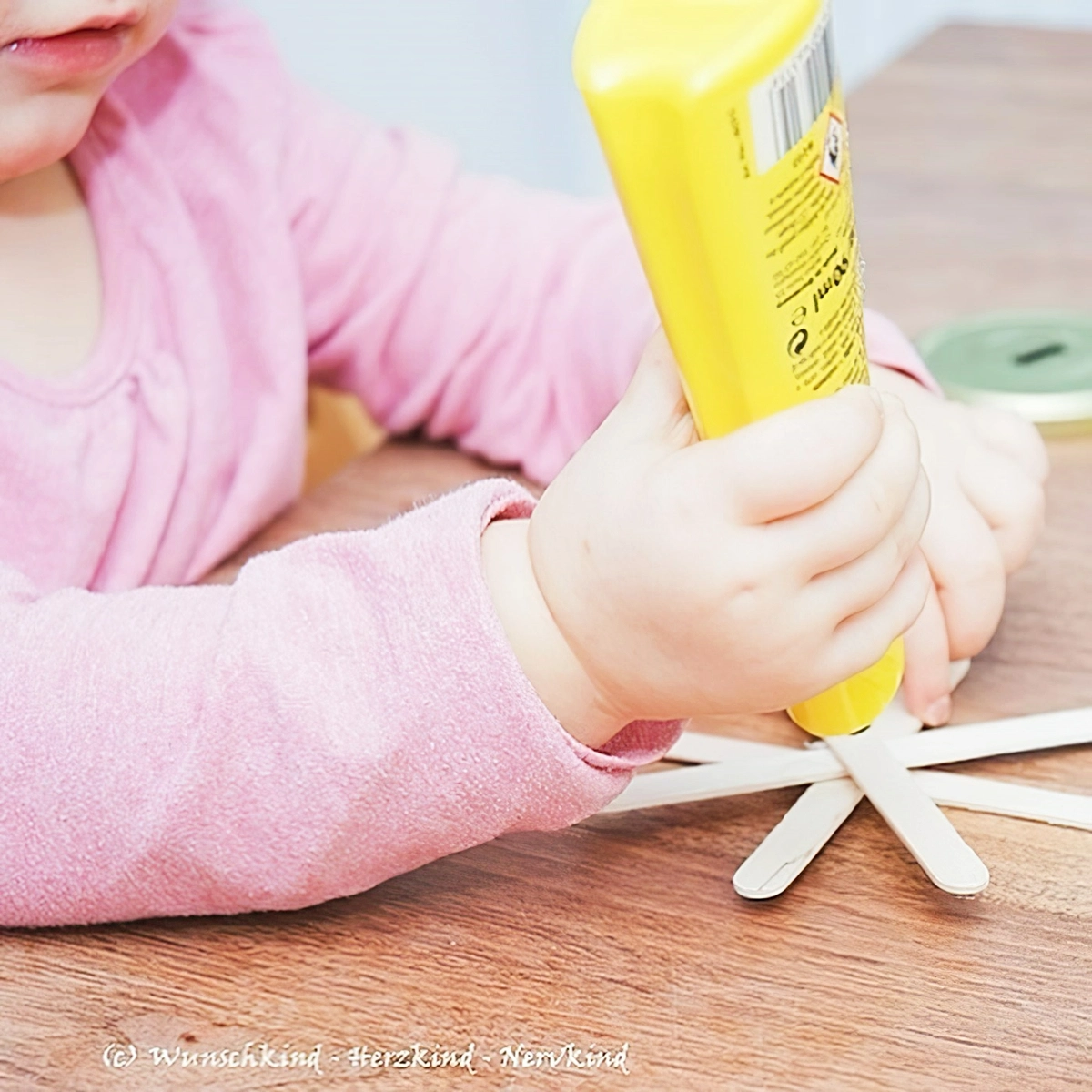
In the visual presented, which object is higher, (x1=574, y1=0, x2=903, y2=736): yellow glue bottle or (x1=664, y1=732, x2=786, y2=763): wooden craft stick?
(x1=574, y1=0, x2=903, y2=736): yellow glue bottle

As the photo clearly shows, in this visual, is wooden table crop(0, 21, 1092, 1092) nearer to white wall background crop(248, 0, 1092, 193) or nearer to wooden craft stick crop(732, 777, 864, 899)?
wooden craft stick crop(732, 777, 864, 899)

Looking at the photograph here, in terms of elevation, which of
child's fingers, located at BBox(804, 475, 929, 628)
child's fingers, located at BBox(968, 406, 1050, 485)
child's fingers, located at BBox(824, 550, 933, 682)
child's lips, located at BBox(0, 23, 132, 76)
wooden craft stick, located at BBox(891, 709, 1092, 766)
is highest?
child's lips, located at BBox(0, 23, 132, 76)

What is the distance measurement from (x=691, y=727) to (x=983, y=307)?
1.03 feet

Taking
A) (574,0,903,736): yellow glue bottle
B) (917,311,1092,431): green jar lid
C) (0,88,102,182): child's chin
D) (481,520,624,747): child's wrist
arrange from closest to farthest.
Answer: (574,0,903,736): yellow glue bottle, (481,520,624,747): child's wrist, (0,88,102,182): child's chin, (917,311,1092,431): green jar lid

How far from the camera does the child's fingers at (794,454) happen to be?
0.32 meters

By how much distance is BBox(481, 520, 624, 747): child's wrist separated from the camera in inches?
14.6

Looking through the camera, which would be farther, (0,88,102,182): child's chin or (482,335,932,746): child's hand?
(0,88,102,182): child's chin

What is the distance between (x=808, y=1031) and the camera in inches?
13.4

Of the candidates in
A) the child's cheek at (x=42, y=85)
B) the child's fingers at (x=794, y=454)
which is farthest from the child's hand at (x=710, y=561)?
the child's cheek at (x=42, y=85)

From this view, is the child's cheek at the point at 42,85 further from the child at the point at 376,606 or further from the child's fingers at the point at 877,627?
the child's fingers at the point at 877,627

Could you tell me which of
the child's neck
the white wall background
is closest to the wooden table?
the child's neck

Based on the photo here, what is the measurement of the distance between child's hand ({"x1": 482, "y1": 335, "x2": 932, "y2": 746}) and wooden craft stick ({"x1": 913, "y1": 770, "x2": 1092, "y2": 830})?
0.20 ft

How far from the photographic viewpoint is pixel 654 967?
36cm

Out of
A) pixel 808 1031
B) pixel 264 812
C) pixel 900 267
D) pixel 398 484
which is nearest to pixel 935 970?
pixel 808 1031
